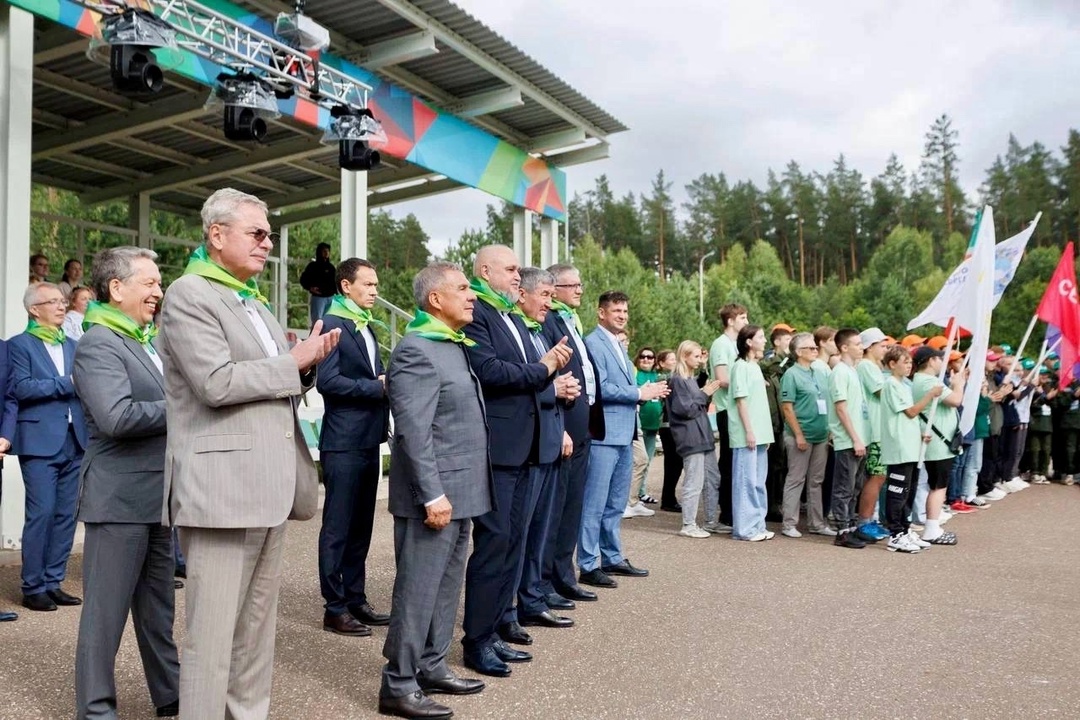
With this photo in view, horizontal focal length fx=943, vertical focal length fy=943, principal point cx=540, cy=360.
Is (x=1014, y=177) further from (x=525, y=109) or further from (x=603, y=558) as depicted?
(x=603, y=558)

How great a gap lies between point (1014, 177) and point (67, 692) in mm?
66376

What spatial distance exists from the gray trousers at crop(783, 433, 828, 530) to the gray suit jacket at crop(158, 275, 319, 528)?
6438mm

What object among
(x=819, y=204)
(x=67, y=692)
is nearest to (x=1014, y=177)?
(x=819, y=204)

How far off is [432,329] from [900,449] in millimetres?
5369

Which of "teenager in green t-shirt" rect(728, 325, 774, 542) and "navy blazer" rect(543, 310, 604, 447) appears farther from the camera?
"teenager in green t-shirt" rect(728, 325, 774, 542)

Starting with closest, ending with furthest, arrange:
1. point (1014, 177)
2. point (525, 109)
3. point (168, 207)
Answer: point (525, 109)
point (168, 207)
point (1014, 177)

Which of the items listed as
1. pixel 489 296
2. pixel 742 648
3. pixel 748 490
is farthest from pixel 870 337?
pixel 489 296

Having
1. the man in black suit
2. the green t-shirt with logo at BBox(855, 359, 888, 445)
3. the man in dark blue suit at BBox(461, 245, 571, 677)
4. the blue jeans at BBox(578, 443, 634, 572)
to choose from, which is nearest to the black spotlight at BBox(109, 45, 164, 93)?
the man in black suit

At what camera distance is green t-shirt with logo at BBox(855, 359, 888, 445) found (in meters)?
8.55

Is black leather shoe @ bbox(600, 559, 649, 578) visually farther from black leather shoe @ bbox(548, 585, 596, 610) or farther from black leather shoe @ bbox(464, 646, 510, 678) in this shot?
black leather shoe @ bbox(464, 646, 510, 678)

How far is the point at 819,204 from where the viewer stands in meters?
72.4

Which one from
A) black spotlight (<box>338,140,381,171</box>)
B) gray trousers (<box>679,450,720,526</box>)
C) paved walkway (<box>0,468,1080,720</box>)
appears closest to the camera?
paved walkway (<box>0,468,1080,720</box>)

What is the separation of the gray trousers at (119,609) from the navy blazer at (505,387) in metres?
1.61

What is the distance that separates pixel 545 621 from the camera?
5.52 metres
